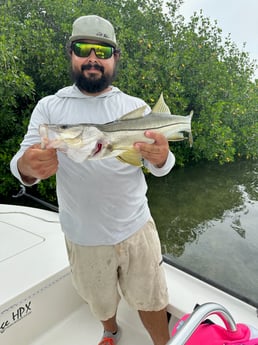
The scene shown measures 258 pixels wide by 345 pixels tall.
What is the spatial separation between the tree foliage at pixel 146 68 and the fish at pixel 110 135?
4052mm

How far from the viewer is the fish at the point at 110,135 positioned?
118 centimetres

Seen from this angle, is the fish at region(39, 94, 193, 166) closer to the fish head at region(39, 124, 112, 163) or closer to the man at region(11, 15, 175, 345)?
the fish head at region(39, 124, 112, 163)

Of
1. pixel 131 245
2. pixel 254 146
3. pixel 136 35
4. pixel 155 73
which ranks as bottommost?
pixel 254 146

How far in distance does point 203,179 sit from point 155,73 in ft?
12.3

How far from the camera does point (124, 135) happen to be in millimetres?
1288

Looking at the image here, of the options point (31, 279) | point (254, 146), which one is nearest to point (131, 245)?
point (31, 279)

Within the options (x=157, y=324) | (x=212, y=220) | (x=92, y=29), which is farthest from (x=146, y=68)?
(x=157, y=324)

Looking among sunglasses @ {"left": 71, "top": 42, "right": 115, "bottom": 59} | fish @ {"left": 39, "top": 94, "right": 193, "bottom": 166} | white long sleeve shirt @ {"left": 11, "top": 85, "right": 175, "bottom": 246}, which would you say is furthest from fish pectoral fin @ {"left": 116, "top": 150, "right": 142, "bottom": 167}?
sunglasses @ {"left": 71, "top": 42, "right": 115, "bottom": 59}

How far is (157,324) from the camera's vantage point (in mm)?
1946

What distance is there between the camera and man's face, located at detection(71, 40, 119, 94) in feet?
5.51

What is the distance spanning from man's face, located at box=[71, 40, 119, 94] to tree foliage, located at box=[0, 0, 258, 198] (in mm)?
3467

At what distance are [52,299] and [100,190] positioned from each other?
1184mm

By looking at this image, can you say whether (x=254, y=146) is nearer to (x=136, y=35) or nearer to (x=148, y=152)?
(x=136, y=35)

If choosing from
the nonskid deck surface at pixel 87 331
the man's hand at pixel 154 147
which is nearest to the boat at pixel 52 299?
the nonskid deck surface at pixel 87 331
